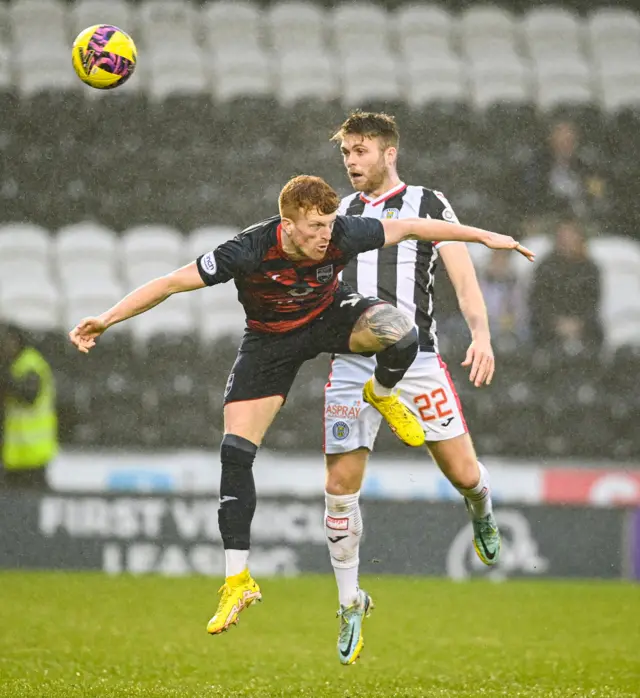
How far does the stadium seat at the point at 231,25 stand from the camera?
15945mm

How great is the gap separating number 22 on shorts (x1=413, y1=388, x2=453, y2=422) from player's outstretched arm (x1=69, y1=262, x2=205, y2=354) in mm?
1461

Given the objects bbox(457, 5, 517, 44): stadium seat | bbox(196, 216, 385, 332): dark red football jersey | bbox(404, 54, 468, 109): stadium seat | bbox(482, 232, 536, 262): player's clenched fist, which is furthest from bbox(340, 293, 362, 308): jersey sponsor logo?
bbox(457, 5, 517, 44): stadium seat

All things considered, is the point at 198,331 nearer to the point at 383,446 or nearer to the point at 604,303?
the point at 383,446

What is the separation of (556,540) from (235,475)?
546 cm

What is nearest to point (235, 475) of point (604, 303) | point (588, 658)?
point (588, 658)

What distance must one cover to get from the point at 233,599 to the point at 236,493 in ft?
1.49

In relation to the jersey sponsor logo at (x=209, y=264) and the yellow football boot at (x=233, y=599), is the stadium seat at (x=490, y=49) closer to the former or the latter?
the jersey sponsor logo at (x=209, y=264)

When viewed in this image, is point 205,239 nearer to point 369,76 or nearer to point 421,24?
point 369,76

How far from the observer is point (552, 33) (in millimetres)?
16547

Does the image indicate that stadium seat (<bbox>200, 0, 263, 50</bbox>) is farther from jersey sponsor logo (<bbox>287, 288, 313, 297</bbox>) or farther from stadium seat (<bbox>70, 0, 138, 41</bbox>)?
jersey sponsor logo (<bbox>287, 288, 313, 297</bbox>)

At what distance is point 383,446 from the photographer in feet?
38.0

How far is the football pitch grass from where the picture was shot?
20.9ft

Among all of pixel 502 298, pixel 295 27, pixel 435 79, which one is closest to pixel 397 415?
pixel 502 298

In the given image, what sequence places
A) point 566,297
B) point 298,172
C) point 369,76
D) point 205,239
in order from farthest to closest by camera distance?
point 369,76
point 298,172
point 205,239
point 566,297
